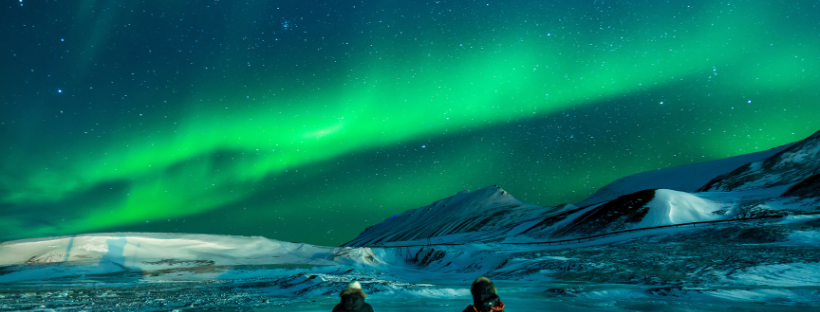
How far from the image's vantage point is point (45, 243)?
65312 mm

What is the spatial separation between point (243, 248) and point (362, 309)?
7522 centimetres

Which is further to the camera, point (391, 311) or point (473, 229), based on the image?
point (473, 229)

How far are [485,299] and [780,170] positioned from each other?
16185 cm

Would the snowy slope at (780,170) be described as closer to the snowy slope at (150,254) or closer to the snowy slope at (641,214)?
the snowy slope at (641,214)

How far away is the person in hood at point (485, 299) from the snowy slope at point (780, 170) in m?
140

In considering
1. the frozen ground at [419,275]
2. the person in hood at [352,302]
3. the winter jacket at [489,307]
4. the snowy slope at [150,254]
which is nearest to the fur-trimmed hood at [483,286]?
the winter jacket at [489,307]

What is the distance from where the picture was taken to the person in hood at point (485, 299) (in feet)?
18.2

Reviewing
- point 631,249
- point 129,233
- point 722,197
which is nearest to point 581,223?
point 722,197

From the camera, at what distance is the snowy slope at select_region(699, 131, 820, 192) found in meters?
121

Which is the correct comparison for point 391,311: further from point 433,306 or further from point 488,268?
point 488,268

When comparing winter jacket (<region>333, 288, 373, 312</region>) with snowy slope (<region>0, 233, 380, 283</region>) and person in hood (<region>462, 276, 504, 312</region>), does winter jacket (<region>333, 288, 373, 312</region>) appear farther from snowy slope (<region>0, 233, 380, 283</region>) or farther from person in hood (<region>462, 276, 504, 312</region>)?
snowy slope (<region>0, 233, 380, 283</region>)

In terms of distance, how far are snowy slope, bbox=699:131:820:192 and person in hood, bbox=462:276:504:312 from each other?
140m

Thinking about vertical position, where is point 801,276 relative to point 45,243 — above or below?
below

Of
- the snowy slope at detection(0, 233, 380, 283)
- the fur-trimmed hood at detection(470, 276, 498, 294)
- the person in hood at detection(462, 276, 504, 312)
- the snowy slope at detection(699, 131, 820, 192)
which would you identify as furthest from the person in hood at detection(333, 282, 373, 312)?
the snowy slope at detection(699, 131, 820, 192)
